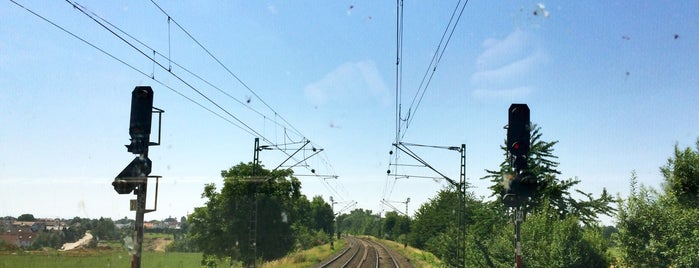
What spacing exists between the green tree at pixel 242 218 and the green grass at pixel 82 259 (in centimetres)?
286

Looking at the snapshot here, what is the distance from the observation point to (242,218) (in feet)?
134

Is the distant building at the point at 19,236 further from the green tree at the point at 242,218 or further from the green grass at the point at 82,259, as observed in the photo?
the green tree at the point at 242,218

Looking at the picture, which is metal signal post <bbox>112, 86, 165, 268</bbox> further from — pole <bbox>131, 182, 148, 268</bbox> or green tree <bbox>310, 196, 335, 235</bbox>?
green tree <bbox>310, 196, 335, 235</bbox>

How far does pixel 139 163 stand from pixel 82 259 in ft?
104

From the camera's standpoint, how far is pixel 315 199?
113188mm

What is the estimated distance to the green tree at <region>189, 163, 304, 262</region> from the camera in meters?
40.5

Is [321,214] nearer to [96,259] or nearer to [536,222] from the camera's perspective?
[96,259]

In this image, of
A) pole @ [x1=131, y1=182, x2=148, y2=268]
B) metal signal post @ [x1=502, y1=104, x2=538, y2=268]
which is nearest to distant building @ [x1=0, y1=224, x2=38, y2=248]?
pole @ [x1=131, y1=182, x2=148, y2=268]

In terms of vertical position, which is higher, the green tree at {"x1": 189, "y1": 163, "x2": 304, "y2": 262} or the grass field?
the green tree at {"x1": 189, "y1": 163, "x2": 304, "y2": 262}

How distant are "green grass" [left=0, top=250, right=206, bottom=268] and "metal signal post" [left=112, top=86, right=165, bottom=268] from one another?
21.2m

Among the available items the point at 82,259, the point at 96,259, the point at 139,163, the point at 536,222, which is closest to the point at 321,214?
the point at 96,259

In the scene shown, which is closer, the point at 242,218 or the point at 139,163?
the point at 139,163

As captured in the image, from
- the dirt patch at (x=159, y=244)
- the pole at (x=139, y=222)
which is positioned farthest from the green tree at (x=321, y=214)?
the pole at (x=139, y=222)

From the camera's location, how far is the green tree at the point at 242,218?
4053 centimetres
